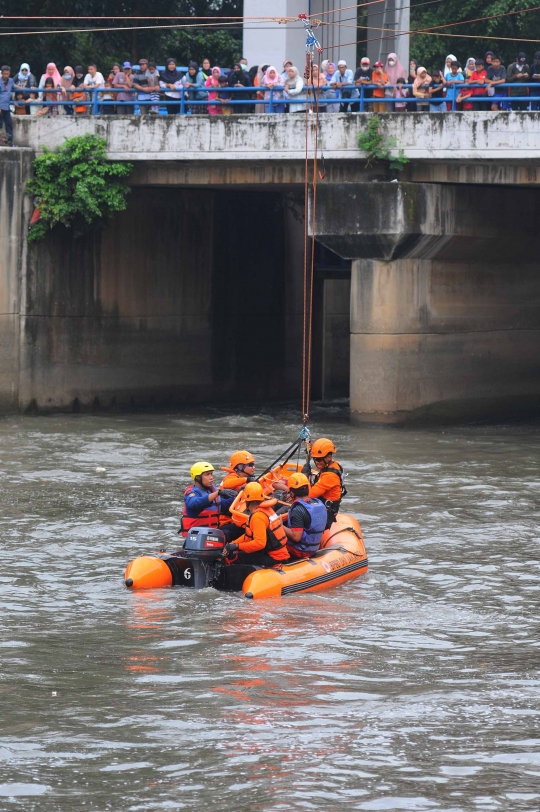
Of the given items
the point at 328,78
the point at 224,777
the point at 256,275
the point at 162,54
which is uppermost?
the point at 162,54

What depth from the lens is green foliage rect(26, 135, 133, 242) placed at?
83.3 ft

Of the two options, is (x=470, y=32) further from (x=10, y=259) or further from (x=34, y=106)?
(x=10, y=259)

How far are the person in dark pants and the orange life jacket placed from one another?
15326 millimetres

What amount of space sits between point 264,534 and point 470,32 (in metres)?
34.3

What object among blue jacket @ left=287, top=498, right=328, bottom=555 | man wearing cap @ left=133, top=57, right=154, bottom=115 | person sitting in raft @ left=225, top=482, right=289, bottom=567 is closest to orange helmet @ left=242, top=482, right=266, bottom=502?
person sitting in raft @ left=225, top=482, right=289, bottom=567

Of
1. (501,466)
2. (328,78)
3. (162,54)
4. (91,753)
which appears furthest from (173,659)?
(162,54)

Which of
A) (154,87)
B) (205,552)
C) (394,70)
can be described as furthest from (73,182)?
(205,552)

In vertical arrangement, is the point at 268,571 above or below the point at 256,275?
below

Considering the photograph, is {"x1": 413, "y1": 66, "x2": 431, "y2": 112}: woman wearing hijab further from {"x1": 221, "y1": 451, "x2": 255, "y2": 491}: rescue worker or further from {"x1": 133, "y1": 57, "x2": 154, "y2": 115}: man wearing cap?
{"x1": 221, "y1": 451, "x2": 255, "y2": 491}: rescue worker

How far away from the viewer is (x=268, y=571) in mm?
12414

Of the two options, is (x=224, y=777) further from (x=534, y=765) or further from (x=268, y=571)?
(x=268, y=571)

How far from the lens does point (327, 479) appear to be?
14.2 m

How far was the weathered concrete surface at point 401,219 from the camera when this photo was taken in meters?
23.7

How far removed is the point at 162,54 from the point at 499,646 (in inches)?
1280
